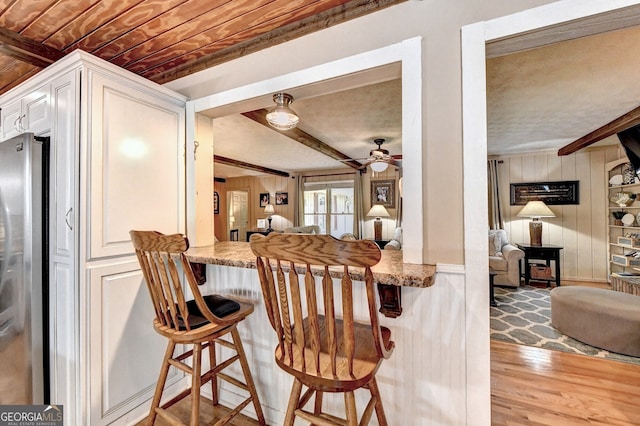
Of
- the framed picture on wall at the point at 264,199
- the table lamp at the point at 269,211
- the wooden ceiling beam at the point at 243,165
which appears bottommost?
the table lamp at the point at 269,211

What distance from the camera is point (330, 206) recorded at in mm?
6805

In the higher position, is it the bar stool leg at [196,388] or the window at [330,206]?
the window at [330,206]

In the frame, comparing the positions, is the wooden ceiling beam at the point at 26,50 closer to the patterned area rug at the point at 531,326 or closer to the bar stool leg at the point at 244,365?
the bar stool leg at the point at 244,365

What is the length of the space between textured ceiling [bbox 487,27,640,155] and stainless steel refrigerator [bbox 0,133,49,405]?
10.1ft

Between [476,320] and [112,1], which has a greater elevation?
[112,1]

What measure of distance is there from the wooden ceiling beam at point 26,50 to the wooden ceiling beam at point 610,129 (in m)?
5.30

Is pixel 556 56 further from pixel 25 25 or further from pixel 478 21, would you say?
pixel 25 25

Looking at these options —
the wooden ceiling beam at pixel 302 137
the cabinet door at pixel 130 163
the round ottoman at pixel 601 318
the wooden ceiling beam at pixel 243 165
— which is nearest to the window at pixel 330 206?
the wooden ceiling beam at pixel 243 165

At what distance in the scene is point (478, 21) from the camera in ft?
3.64

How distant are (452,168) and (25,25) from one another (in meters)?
2.37

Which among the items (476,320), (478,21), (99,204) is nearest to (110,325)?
(99,204)

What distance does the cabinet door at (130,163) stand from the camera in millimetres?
1407

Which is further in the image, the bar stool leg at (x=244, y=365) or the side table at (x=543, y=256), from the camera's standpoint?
the side table at (x=543, y=256)

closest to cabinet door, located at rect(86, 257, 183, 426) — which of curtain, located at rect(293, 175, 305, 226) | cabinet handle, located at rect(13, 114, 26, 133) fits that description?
cabinet handle, located at rect(13, 114, 26, 133)
